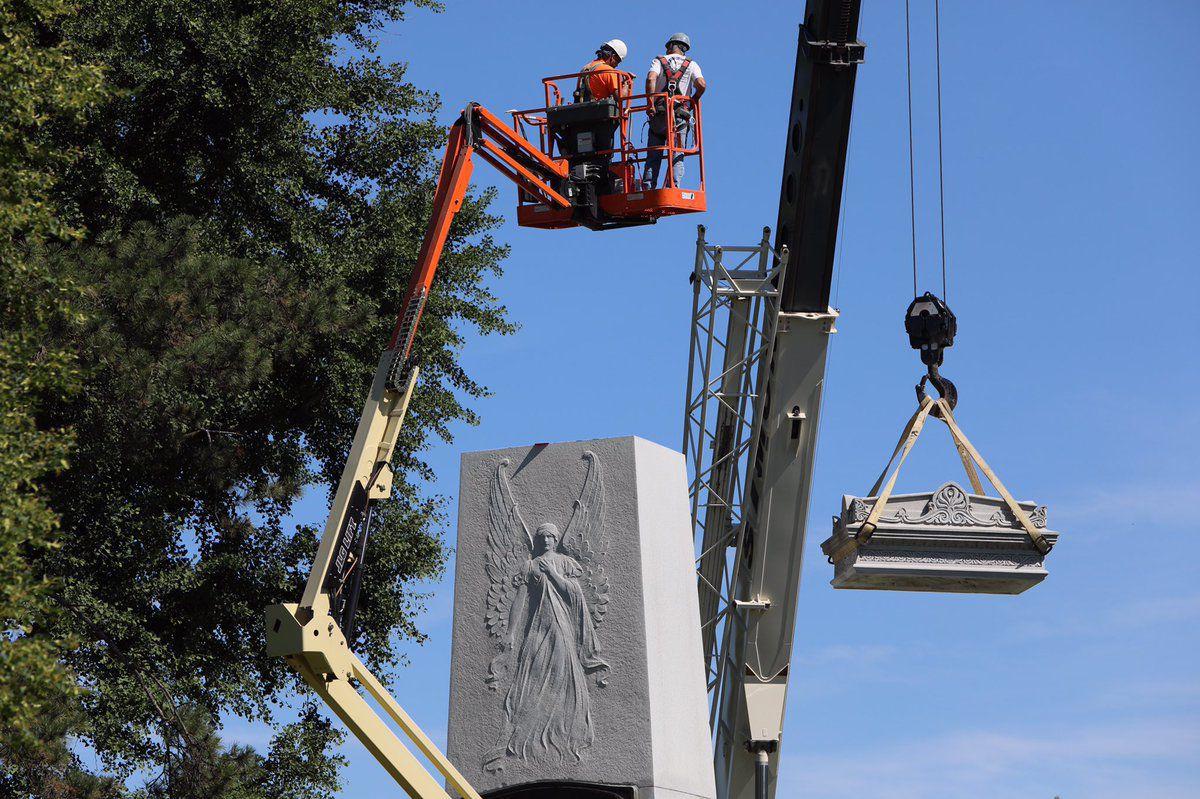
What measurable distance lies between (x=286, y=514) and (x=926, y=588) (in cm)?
842

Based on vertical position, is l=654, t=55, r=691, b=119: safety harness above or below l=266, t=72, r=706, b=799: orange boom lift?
above

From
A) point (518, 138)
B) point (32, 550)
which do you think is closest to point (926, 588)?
point (518, 138)

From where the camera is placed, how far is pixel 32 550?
58.1 ft

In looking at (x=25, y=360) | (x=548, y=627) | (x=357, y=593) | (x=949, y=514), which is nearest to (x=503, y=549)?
(x=548, y=627)

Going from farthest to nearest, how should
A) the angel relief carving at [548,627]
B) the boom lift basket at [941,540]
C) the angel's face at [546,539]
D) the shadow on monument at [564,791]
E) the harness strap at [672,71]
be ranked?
the harness strap at [672,71] < the boom lift basket at [941,540] < the angel's face at [546,539] < the angel relief carving at [548,627] < the shadow on monument at [564,791]

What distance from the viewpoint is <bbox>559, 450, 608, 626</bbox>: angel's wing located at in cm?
1127

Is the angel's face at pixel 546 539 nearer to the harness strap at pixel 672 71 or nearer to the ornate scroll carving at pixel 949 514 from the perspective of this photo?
the ornate scroll carving at pixel 949 514

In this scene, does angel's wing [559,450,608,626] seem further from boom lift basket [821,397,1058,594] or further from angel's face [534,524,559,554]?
boom lift basket [821,397,1058,594]

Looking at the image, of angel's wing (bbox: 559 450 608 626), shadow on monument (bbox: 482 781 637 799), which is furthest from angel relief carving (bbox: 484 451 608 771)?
shadow on monument (bbox: 482 781 637 799)

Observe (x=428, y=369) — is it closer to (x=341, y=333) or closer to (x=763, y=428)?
(x=341, y=333)

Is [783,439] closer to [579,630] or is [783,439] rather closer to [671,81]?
[671,81]

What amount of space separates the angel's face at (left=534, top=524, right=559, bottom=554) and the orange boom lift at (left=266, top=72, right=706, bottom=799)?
114 centimetres

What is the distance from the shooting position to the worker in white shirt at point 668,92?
14.0 m

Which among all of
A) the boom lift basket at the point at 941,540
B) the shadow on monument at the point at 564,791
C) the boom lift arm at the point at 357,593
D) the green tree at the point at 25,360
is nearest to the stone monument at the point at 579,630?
the shadow on monument at the point at 564,791
